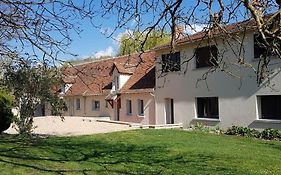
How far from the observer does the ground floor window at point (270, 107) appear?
866 inches

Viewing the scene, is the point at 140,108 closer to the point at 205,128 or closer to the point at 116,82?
the point at 116,82

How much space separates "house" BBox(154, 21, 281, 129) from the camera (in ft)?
72.8

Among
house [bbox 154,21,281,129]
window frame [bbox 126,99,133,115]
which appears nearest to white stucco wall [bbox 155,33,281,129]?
house [bbox 154,21,281,129]

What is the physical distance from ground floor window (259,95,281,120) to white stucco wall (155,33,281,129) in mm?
367

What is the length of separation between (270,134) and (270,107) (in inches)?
79.3

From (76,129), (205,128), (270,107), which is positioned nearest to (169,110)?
(205,128)

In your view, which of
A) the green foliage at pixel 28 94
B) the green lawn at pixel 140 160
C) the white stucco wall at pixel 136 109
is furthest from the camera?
the white stucco wall at pixel 136 109

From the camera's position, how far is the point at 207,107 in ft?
88.3

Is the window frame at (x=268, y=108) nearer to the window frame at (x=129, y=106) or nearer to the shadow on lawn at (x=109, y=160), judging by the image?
the shadow on lawn at (x=109, y=160)

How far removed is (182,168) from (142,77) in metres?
24.4

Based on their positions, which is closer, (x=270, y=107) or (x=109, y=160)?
(x=109, y=160)

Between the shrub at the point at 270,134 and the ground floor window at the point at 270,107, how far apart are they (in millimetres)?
1048

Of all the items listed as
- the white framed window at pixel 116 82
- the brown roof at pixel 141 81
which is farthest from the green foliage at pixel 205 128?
the white framed window at pixel 116 82

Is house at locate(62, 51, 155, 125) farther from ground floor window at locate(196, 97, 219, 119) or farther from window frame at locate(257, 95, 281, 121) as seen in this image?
window frame at locate(257, 95, 281, 121)
